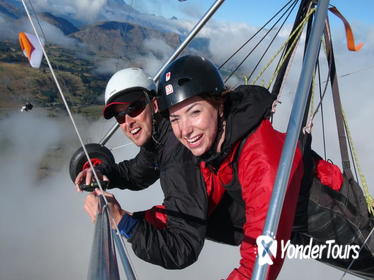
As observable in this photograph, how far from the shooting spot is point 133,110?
2.56 meters

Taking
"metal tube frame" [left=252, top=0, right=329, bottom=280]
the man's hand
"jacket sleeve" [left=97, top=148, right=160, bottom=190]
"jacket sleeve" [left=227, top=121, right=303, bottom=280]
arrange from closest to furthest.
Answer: "metal tube frame" [left=252, top=0, right=329, bottom=280]
"jacket sleeve" [left=227, top=121, right=303, bottom=280]
the man's hand
"jacket sleeve" [left=97, top=148, right=160, bottom=190]

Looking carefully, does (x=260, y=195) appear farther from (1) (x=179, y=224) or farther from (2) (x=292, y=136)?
(1) (x=179, y=224)

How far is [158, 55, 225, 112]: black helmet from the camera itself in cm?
178

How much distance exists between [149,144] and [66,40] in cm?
9356

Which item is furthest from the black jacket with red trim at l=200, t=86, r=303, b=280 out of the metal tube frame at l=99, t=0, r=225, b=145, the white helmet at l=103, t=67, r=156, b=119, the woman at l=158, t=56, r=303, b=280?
the metal tube frame at l=99, t=0, r=225, b=145

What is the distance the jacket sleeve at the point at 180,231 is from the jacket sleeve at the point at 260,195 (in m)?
0.32

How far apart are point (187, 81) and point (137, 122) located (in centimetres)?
81

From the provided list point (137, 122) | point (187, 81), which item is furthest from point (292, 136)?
point (137, 122)

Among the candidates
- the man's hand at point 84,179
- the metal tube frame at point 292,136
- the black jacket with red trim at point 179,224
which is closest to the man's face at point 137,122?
the man's hand at point 84,179

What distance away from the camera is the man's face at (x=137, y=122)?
251cm

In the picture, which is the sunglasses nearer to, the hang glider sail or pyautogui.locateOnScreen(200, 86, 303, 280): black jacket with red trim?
the hang glider sail

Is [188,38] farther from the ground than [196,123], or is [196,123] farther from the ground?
[188,38]

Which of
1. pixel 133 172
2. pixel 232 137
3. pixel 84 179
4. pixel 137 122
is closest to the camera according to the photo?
pixel 232 137

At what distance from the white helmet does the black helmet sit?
2.36 feet
